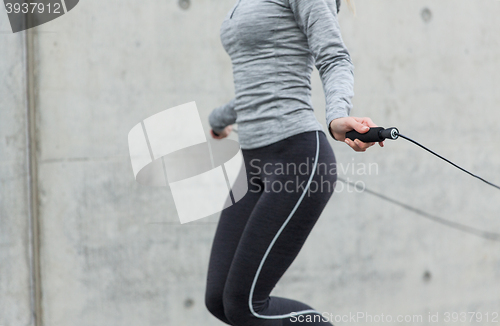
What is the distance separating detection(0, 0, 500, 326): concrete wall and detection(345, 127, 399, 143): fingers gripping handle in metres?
1.24

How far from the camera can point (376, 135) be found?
0.88m

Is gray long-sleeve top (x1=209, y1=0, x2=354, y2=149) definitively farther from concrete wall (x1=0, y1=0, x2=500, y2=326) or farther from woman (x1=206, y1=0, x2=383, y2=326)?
concrete wall (x1=0, y1=0, x2=500, y2=326)

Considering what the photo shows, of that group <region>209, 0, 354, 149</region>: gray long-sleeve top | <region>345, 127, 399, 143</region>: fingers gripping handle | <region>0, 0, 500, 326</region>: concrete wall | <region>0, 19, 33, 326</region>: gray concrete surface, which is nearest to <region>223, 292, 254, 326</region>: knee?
<region>209, 0, 354, 149</region>: gray long-sleeve top

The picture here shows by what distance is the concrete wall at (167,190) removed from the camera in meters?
1.95

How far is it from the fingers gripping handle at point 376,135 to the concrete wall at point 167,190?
1.24 meters

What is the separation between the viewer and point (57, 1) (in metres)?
1.93

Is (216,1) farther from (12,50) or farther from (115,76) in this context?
(12,50)

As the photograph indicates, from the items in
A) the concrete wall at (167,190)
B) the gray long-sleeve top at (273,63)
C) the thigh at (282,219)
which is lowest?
the concrete wall at (167,190)

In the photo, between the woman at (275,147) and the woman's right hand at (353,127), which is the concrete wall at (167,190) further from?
the woman's right hand at (353,127)

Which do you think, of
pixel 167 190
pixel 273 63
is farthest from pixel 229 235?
pixel 167 190

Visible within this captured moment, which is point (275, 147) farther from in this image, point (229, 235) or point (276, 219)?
point (229, 235)

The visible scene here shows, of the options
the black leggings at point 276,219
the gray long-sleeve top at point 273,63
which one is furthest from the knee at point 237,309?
the gray long-sleeve top at point 273,63

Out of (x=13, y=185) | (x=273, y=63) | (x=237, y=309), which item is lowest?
(x=13, y=185)

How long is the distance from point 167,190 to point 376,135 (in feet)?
4.37
